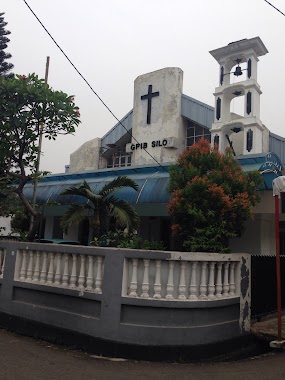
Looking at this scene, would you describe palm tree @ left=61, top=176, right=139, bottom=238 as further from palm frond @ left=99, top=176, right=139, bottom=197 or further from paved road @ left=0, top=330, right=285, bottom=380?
paved road @ left=0, top=330, right=285, bottom=380

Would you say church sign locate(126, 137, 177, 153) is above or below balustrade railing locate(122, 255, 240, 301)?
above

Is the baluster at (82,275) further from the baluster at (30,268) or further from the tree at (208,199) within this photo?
the tree at (208,199)

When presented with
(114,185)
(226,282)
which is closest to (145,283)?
(226,282)

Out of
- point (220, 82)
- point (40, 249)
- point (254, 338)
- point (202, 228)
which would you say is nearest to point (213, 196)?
point (202, 228)

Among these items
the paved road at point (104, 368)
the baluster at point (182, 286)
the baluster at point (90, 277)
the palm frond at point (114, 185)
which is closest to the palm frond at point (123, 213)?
the palm frond at point (114, 185)

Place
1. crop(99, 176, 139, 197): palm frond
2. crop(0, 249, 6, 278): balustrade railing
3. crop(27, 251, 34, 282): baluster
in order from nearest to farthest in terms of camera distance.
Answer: crop(27, 251, 34, 282): baluster < crop(0, 249, 6, 278): balustrade railing < crop(99, 176, 139, 197): palm frond

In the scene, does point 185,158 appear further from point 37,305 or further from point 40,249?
point 37,305

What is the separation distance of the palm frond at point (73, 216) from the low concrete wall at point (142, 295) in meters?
2.63

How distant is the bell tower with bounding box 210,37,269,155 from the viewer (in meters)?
15.0

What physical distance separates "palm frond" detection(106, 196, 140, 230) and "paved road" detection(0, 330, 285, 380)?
371 centimetres

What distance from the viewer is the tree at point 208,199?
276 inches

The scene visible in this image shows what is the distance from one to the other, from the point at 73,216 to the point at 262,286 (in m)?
4.31

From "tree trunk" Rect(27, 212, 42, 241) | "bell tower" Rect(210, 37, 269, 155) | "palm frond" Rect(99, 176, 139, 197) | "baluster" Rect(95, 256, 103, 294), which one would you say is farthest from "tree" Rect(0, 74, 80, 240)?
"bell tower" Rect(210, 37, 269, 155)

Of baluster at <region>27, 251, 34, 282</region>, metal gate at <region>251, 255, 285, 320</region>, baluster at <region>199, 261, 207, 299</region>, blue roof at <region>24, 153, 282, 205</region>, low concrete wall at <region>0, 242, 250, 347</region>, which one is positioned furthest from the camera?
blue roof at <region>24, 153, 282, 205</region>
